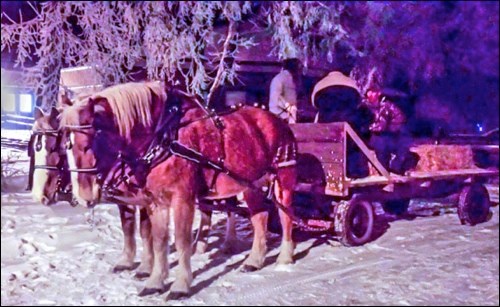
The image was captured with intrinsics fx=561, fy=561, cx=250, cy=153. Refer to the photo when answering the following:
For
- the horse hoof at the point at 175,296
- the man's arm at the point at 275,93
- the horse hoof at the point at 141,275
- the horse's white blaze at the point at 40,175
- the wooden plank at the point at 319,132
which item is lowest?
the horse hoof at the point at 175,296

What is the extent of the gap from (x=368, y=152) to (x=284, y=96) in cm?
116

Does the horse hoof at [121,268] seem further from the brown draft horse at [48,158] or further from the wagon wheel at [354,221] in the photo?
the wagon wheel at [354,221]

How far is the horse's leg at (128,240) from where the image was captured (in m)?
5.14

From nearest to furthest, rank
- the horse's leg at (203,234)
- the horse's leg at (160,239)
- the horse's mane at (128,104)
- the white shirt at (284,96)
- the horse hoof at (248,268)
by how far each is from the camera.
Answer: the horse's mane at (128,104) < the horse's leg at (160,239) < the horse hoof at (248,268) < the horse's leg at (203,234) < the white shirt at (284,96)

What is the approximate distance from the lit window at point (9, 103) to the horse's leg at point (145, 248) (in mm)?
1507

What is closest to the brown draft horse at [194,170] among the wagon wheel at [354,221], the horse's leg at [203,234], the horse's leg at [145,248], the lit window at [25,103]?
the horse's leg at [145,248]

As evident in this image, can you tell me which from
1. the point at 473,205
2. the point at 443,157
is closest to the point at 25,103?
the point at 443,157

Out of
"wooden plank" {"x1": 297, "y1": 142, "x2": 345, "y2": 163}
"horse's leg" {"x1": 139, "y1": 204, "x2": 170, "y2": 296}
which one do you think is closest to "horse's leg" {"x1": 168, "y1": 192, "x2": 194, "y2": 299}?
"horse's leg" {"x1": 139, "y1": 204, "x2": 170, "y2": 296}

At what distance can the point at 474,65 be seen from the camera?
4980 millimetres

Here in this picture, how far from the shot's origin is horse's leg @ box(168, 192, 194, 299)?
460 cm

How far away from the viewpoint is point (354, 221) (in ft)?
21.1

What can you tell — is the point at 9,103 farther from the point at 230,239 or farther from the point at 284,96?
the point at 284,96

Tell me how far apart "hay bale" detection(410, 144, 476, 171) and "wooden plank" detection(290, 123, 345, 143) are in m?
1.63

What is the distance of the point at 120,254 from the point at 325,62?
3.22 m
